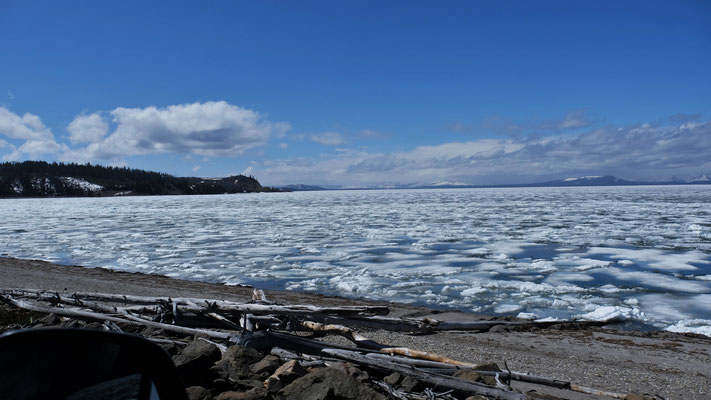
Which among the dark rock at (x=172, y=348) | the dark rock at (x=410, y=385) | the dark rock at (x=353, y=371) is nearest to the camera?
the dark rock at (x=410, y=385)

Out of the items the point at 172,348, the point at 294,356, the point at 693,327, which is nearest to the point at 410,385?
the point at 294,356

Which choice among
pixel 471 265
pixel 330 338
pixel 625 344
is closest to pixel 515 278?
pixel 471 265

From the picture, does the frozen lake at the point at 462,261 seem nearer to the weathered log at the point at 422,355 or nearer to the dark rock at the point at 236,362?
the weathered log at the point at 422,355

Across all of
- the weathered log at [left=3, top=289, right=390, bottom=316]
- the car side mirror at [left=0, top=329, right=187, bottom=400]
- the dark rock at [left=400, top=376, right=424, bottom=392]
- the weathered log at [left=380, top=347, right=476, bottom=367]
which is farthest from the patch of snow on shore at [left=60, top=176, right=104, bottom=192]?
the car side mirror at [left=0, top=329, right=187, bottom=400]

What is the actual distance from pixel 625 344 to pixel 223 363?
5922mm

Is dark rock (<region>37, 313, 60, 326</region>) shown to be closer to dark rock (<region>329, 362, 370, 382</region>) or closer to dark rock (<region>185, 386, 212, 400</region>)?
dark rock (<region>185, 386, 212, 400</region>)

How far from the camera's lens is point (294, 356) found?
4266 mm

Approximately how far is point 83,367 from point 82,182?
600ft

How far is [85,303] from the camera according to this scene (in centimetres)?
660

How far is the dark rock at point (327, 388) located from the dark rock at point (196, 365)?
0.65 meters

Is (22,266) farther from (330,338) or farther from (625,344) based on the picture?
(625,344)

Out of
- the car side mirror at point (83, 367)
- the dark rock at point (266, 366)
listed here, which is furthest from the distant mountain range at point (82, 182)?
the car side mirror at point (83, 367)

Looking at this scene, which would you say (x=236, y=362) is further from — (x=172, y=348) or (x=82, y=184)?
(x=82, y=184)

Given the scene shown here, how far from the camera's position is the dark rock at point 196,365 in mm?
3398
